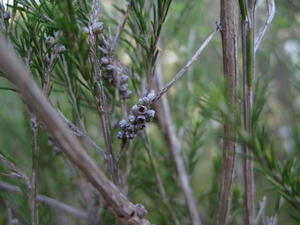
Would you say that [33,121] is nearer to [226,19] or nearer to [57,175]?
[226,19]

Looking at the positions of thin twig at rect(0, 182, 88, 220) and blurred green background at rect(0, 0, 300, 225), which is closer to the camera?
thin twig at rect(0, 182, 88, 220)

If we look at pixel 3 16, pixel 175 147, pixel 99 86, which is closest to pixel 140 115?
pixel 99 86

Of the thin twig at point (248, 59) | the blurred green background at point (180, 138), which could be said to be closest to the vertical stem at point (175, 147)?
the blurred green background at point (180, 138)

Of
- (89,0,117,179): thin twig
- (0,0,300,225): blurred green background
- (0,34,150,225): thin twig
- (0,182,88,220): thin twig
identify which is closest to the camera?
(0,34,150,225): thin twig

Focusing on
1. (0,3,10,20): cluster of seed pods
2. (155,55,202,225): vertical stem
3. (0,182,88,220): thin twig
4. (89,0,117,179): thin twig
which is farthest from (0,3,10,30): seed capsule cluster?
(155,55,202,225): vertical stem

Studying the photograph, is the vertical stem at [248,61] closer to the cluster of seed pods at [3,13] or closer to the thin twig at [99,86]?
the thin twig at [99,86]

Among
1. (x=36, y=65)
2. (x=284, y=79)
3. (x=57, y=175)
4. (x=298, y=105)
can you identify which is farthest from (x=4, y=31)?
(x=284, y=79)

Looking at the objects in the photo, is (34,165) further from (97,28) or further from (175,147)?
(175,147)

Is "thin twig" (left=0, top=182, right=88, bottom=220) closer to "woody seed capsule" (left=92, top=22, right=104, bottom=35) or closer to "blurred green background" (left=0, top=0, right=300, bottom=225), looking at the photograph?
"blurred green background" (left=0, top=0, right=300, bottom=225)
